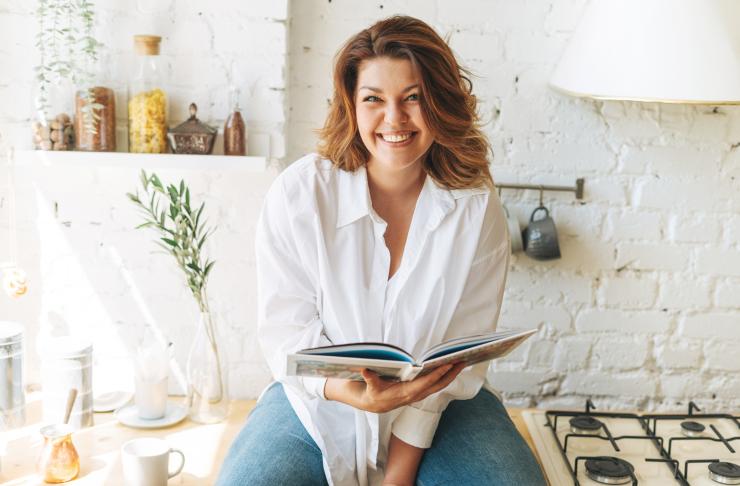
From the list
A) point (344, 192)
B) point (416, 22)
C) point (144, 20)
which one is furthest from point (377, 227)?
point (144, 20)

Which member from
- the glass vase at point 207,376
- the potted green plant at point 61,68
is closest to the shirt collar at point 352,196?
the glass vase at point 207,376

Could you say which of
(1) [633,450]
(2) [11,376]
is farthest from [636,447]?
(2) [11,376]

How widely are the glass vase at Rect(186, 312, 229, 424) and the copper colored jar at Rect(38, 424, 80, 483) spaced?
0.37 metres

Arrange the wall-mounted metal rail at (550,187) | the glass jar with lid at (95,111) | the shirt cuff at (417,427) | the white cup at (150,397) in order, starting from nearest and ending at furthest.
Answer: the shirt cuff at (417,427) < the glass jar with lid at (95,111) < the white cup at (150,397) < the wall-mounted metal rail at (550,187)

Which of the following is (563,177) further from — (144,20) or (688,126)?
(144,20)

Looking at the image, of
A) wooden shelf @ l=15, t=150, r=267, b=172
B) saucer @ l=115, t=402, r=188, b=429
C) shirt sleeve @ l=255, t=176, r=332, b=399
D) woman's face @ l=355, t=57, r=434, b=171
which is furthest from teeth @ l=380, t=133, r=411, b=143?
saucer @ l=115, t=402, r=188, b=429

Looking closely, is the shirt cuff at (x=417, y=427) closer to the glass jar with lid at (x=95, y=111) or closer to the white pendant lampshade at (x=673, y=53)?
the white pendant lampshade at (x=673, y=53)

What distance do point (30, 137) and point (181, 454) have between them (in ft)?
2.96

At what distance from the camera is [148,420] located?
2.15m

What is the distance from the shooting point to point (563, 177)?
7.41 feet

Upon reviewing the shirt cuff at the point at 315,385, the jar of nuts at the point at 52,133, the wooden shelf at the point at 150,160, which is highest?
the jar of nuts at the point at 52,133

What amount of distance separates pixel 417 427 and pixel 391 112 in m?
0.66

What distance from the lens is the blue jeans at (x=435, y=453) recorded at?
1635 millimetres

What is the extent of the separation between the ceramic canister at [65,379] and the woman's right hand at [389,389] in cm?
78
